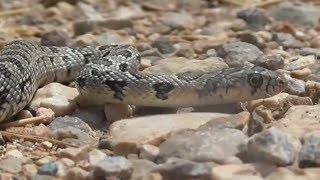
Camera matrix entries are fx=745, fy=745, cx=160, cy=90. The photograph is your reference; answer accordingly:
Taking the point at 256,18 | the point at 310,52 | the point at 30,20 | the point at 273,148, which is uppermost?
the point at 273,148

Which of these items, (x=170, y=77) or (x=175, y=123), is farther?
(x=170, y=77)

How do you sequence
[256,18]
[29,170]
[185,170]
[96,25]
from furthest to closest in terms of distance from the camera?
[256,18] < [96,25] < [29,170] < [185,170]

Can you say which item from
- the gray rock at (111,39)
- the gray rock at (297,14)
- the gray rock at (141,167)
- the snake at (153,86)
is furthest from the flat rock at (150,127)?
the gray rock at (297,14)

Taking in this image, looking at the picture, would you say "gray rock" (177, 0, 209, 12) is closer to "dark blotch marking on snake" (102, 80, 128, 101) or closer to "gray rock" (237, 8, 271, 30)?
"gray rock" (237, 8, 271, 30)

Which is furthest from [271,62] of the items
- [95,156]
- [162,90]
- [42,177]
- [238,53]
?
[42,177]

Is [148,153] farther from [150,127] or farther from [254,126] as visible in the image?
→ [254,126]

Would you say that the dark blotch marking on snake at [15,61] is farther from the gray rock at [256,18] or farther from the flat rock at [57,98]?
the gray rock at [256,18]

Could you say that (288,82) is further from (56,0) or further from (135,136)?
(56,0)

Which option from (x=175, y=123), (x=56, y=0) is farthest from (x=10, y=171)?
(x=56, y=0)
